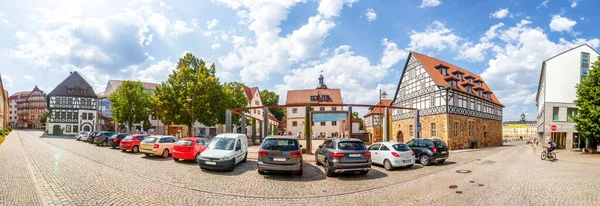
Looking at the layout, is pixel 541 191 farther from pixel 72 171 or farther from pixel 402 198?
pixel 72 171

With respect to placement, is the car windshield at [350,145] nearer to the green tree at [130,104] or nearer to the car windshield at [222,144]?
the car windshield at [222,144]

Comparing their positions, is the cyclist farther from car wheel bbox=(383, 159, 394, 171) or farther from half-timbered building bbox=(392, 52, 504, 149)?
car wheel bbox=(383, 159, 394, 171)

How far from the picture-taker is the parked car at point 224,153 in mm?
12516

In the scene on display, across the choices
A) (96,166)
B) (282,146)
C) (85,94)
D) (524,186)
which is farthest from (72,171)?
(85,94)

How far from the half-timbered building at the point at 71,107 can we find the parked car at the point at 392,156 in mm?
65812

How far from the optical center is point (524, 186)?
Result: 10047mm

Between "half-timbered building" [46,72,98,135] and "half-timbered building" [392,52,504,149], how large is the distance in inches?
2413

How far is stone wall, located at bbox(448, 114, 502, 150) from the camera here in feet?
105

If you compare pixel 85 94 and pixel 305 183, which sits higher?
pixel 85 94

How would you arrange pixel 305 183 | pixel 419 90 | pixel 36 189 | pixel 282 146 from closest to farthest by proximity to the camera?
pixel 36 189, pixel 305 183, pixel 282 146, pixel 419 90

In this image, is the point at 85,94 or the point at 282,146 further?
the point at 85,94

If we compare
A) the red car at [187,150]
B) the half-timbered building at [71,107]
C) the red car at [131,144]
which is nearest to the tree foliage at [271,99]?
the half-timbered building at [71,107]

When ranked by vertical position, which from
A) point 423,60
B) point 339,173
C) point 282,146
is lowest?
point 339,173

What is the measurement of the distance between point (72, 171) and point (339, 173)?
11162mm
